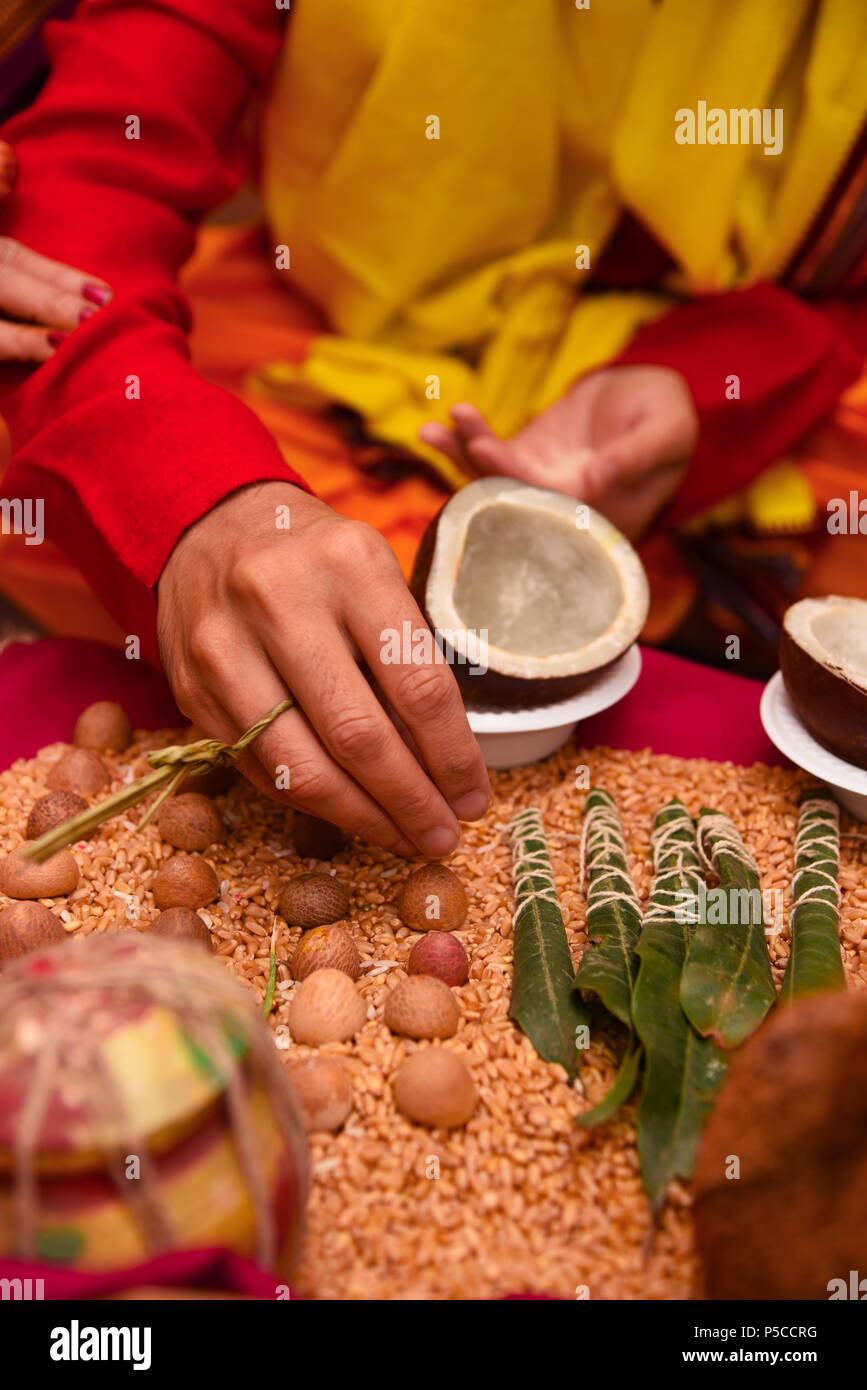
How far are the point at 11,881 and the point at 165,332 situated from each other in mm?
772

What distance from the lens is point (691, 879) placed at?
50.5 inches

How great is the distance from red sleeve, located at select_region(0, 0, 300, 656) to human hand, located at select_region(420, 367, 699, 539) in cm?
52

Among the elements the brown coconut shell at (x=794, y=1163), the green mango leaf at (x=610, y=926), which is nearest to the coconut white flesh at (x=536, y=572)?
the green mango leaf at (x=610, y=926)

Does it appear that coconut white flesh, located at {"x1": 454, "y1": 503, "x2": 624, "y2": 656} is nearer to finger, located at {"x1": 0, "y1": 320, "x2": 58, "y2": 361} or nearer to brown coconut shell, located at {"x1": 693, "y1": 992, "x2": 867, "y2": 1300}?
finger, located at {"x1": 0, "y1": 320, "x2": 58, "y2": 361}

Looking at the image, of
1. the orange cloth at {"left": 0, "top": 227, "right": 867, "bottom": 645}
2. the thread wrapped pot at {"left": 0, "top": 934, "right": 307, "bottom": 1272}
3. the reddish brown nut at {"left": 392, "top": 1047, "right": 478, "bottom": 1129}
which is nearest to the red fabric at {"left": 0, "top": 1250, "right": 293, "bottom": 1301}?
the thread wrapped pot at {"left": 0, "top": 934, "right": 307, "bottom": 1272}

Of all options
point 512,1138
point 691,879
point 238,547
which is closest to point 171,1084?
point 512,1138

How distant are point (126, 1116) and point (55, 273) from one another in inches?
49.0

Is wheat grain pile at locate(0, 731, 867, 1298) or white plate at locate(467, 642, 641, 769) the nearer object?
wheat grain pile at locate(0, 731, 867, 1298)

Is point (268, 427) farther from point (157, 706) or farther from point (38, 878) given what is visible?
point (38, 878)

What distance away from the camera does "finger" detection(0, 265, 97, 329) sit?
146cm

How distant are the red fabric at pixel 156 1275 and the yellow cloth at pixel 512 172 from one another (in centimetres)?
150

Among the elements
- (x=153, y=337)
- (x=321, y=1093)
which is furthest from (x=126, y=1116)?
(x=153, y=337)

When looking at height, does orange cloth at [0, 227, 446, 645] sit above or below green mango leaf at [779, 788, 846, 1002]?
above

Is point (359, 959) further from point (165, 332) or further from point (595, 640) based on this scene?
point (165, 332)
